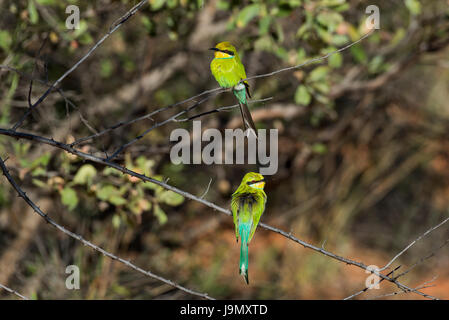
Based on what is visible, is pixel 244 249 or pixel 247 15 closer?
pixel 244 249

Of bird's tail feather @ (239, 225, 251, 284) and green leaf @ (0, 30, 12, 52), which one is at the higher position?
green leaf @ (0, 30, 12, 52)

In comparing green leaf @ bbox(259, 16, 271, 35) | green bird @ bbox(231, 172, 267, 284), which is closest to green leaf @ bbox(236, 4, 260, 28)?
green leaf @ bbox(259, 16, 271, 35)

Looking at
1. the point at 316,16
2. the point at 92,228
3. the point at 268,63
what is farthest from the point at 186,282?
the point at 316,16

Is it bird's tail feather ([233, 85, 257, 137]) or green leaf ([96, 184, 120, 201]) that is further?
green leaf ([96, 184, 120, 201])

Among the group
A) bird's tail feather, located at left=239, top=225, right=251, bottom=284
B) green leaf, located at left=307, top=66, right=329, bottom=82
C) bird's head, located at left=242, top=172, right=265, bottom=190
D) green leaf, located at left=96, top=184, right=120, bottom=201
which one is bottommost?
bird's tail feather, located at left=239, top=225, right=251, bottom=284

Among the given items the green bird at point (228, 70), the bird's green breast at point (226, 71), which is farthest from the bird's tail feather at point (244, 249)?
the bird's green breast at point (226, 71)

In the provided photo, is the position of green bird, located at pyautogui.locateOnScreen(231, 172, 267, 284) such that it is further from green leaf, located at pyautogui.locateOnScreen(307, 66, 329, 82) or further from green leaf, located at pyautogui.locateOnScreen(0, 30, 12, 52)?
green leaf, located at pyautogui.locateOnScreen(0, 30, 12, 52)

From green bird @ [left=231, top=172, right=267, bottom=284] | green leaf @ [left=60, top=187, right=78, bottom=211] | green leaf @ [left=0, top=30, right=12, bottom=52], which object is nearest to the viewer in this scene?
green bird @ [left=231, top=172, right=267, bottom=284]

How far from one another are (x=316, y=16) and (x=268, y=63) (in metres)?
2.36

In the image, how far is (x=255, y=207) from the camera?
182cm

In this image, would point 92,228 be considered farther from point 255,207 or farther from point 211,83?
point 255,207

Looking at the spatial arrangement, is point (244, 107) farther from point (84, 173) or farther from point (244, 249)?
point (84, 173)

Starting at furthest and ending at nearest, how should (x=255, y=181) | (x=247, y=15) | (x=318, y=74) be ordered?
(x=318, y=74) → (x=247, y=15) → (x=255, y=181)

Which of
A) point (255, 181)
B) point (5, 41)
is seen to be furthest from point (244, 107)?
point (5, 41)
